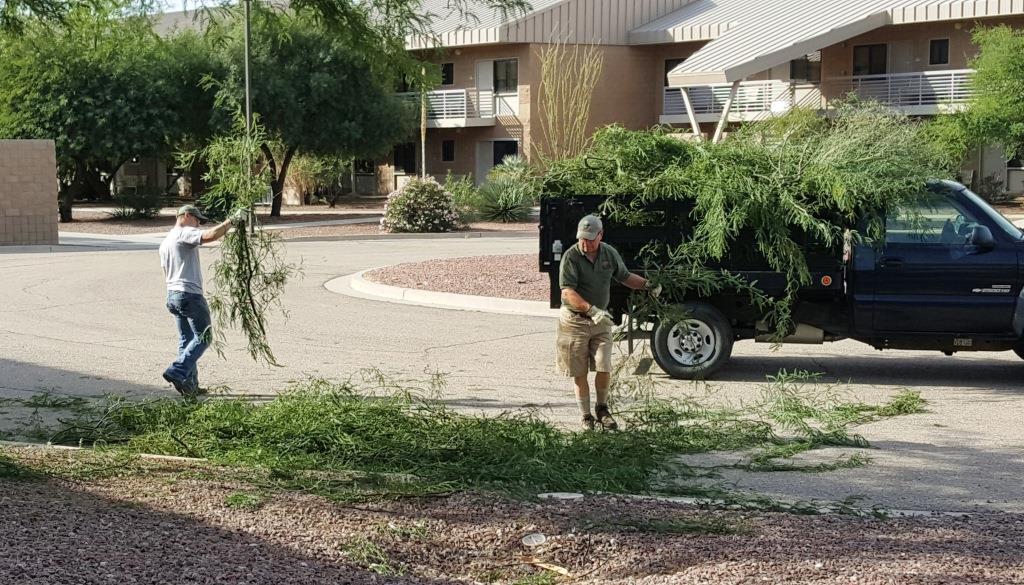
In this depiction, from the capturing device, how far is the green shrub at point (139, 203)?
138ft

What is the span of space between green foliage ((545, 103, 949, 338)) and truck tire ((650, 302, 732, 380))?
1.45ft

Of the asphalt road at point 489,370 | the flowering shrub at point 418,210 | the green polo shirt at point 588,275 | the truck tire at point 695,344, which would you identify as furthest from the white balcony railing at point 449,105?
the green polo shirt at point 588,275

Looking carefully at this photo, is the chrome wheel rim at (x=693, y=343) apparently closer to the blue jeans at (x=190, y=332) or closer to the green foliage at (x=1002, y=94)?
the blue jeans at (x=190, y=332)

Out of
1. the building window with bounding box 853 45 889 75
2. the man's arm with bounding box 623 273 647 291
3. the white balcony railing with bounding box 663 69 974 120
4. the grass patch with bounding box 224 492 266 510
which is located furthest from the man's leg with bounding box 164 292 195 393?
the building window with bounding box 853 45 889 75

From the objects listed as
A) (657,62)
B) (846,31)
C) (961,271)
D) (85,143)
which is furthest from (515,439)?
(657,62)

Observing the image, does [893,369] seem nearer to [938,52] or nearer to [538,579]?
[538,579]

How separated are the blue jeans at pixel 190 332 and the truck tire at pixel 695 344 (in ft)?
13.3

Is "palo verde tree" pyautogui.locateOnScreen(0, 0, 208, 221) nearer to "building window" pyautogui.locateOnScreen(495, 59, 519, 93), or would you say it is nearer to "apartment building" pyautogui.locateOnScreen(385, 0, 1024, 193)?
"apartment building" pyautogui.locateOnScreen(385, 0, 1024, 193)

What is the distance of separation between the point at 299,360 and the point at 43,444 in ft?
14.9

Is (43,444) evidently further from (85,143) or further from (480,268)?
(85,143)

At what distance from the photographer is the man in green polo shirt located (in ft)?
31.2

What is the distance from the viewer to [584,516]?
22.2 feet

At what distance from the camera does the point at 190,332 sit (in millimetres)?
11234

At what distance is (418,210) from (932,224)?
24.7 meters
